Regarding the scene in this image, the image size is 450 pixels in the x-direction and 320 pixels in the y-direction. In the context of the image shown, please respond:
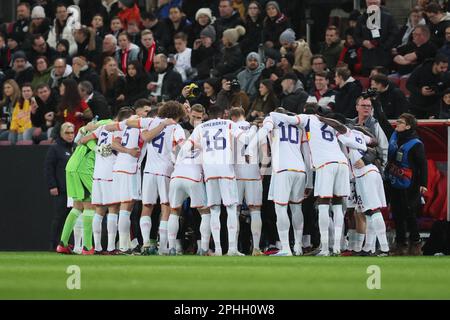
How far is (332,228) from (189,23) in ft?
26.4

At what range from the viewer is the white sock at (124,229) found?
19828mm

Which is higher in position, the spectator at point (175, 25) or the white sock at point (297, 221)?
the spectator at point (175, 25)

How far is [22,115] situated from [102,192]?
5624 mm

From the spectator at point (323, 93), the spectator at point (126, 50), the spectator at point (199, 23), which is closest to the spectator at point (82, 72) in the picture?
the spectator at point (126, 50)

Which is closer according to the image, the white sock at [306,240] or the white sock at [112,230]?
the white sock at [306,240]

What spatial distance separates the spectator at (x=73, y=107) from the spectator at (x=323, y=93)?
163 inches

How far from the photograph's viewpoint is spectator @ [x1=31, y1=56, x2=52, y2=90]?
2609cm

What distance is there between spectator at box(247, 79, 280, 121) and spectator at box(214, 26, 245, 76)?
208cm

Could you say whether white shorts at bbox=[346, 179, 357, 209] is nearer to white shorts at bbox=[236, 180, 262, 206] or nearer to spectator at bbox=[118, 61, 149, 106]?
white shorts at bbox=[236, 180, 262, 206]

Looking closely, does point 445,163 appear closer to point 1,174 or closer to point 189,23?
point 189,23

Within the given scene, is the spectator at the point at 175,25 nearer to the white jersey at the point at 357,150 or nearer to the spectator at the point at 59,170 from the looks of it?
the spectator at the point at 59,170
